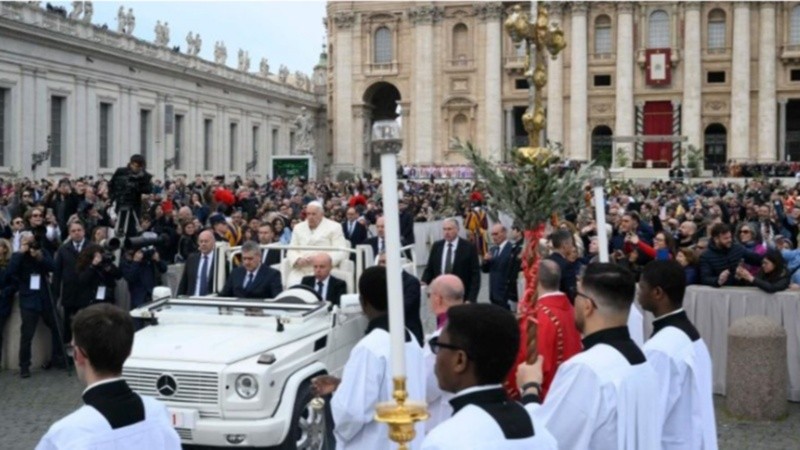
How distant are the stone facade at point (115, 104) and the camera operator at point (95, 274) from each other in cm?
2647

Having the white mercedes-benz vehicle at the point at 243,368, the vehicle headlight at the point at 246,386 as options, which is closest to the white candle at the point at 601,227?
the white mercedes-benz vehicle at the point at 243,368

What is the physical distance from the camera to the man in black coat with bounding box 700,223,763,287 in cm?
1216

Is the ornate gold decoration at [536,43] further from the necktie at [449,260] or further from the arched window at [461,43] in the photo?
the arched window at [461,43]

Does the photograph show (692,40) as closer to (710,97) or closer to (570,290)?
(710,97)

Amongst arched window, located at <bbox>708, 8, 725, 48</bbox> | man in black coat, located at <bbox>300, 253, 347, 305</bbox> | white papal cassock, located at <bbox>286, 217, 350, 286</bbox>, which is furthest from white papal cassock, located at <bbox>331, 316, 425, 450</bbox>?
arched window, located at <bbox>708, 8, 725, 48</bbox>

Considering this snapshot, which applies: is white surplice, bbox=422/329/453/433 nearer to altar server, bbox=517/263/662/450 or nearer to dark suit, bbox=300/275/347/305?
altar server, bbox=517/263/662/450

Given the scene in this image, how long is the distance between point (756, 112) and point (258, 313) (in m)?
63.6

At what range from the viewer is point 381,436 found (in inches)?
214

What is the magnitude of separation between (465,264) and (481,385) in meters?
9.61

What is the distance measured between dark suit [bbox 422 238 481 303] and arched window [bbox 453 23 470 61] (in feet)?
196

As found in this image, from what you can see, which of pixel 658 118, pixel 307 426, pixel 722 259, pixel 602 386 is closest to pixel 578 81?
pixel 658 118

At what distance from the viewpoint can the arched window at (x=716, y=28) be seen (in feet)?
223

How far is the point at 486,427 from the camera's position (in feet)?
11.0

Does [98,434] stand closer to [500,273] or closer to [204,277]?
[204,277]
